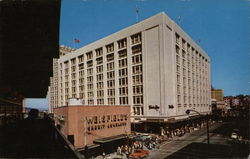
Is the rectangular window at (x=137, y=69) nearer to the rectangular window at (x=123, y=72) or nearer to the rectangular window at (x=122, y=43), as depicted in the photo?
the rectangular window at (x=123, y=72)

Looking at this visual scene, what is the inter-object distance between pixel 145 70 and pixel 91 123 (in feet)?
58.5

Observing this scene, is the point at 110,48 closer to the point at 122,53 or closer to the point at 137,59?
the point at 122,53

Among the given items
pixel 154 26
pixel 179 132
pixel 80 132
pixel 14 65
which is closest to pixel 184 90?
pixel 179 132

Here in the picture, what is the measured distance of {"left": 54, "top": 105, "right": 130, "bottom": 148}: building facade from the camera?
2792 cm

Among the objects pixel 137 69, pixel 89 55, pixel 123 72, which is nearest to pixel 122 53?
pixel 123 72

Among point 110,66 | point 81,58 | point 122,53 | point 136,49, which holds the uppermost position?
point 81,58

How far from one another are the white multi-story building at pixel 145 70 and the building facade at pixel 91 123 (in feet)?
21.7

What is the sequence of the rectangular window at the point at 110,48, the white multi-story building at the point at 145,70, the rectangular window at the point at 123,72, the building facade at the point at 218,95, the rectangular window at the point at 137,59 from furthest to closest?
1. the building facade at the point at 218,95
2. the rectangular window at the point at 110,48
3. the rectangular window at the point at 123,72
4. the rectangular window at the point at 137,59
5. the white multi-story building at the point at 145,70

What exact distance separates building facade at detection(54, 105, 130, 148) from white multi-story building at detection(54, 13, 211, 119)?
6615 millimetres

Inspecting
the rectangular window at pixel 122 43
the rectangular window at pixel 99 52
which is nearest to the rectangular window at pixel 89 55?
the rectangular window at pixel 99 52

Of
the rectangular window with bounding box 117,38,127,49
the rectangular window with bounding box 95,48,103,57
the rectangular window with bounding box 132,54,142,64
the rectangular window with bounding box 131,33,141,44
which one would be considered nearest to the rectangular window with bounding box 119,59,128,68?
the rectangular window with bounding box 132,54,142,64

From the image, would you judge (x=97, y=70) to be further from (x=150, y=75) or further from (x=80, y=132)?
Result: (x=80, y=132)

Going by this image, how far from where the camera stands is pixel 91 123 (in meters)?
30.1

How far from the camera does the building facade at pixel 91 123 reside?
2792cm
